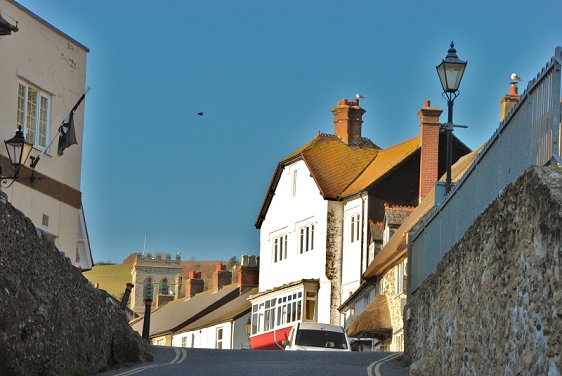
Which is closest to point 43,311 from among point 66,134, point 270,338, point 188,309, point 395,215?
point 66,134

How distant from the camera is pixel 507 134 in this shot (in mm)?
18047

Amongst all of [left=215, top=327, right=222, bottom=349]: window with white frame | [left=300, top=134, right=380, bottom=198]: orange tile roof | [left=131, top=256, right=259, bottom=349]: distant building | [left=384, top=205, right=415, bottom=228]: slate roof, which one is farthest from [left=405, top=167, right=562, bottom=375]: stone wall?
[left=215, top=327, right=222, bottom=349]: window with white frame

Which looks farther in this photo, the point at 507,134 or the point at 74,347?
the point at 74,347

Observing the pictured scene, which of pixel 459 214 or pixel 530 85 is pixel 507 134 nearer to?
pixel 530 85

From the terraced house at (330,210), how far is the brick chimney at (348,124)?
→ 50 mm

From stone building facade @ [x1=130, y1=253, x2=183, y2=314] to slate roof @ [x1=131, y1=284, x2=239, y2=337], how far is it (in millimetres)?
34045

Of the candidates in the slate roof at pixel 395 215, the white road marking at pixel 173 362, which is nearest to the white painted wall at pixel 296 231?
the slate roof at pixel 395 215

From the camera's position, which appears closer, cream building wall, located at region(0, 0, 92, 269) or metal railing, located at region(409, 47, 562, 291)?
metal railing, located at region(409, 47, 562, 291)

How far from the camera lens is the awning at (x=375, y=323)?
51875 mm

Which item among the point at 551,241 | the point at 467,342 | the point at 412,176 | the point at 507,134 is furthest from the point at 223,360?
the point at 412,176

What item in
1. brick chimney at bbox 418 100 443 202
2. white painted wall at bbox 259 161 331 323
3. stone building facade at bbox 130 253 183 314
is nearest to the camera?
brick chimney at bbox 418 100 443 202

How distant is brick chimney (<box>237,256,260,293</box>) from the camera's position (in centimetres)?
8175

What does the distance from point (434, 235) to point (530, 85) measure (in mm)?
9203

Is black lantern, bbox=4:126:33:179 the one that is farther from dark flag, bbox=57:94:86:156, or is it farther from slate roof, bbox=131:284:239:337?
slate roof, bbox=131:284:239:337
